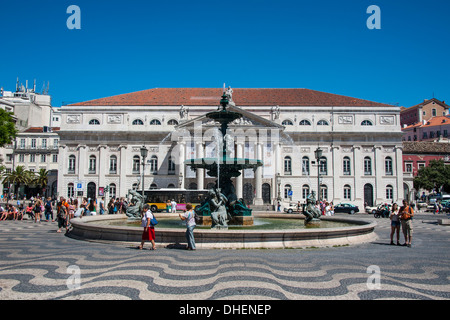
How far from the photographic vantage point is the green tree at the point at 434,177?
53.2 meters

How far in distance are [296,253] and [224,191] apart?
563 centimetres

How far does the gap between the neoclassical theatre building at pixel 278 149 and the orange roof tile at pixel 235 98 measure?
1.59 ft

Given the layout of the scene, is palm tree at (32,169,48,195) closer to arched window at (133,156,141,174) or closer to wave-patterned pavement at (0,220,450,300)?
arched window at (133,156,141,174)

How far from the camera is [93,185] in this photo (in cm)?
4669

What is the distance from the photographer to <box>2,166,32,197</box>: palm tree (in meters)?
55.8

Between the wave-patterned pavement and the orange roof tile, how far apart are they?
39.6 meters

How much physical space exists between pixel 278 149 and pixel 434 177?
26.9 metres

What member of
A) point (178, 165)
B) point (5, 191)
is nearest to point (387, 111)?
point (178, 165)

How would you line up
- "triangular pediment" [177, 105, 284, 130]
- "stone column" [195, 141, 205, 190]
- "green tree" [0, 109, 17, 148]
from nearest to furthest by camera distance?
"green tree" [0, 109, 17, 148] → "stone column" [195, 141, 205, 190] → "triangular pediment" [177, 105, 284, 130]

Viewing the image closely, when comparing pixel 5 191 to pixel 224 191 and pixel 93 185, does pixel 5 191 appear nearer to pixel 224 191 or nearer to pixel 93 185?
pixel 93 185

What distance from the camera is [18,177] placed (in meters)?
56.0

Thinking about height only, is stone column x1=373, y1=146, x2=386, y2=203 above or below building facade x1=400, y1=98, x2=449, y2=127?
below

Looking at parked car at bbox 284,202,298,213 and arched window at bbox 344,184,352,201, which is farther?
arched window at bbox 344,184,352,201

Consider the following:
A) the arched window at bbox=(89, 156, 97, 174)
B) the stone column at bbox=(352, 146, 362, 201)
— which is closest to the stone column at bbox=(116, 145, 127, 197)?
the arched window at bbox=(89, 156, 97, 174)
